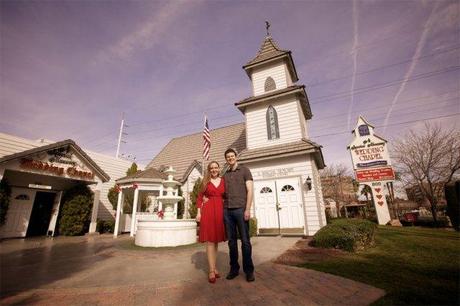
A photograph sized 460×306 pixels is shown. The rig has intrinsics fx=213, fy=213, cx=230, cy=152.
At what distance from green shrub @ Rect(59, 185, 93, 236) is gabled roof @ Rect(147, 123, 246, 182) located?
6.37 meters

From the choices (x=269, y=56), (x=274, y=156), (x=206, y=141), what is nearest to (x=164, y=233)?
(x=206, y=141)

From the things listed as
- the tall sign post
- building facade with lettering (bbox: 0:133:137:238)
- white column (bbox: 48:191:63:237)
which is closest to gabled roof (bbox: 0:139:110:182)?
building facade with lettering (bbox: 0:133:137:238)

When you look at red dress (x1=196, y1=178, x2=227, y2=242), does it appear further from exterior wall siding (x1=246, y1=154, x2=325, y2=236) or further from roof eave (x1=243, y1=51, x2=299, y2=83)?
roof eave (x1=243, y1=51, x2=299, y2=83)

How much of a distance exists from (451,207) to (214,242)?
1666cm

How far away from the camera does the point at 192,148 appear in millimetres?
20656

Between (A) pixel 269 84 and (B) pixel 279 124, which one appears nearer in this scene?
(B) pixel 279 124

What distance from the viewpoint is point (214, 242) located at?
3.58 metres

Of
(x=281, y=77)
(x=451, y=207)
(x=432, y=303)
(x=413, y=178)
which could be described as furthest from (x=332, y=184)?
(x=432, y=303)

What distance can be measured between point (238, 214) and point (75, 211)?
14.0 m

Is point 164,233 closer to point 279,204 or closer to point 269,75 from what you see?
point 279,204

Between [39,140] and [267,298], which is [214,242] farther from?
[39,140]

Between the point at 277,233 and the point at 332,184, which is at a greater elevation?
the point at 332,184

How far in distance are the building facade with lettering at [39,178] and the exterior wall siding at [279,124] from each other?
404 inches

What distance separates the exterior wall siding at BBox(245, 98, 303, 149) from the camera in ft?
38.2
